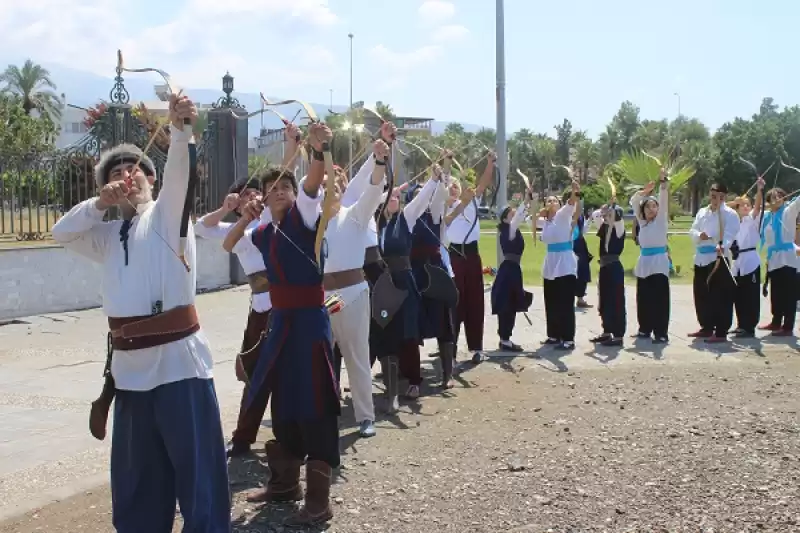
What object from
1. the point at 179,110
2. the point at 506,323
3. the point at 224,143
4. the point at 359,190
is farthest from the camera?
the point at 224,143

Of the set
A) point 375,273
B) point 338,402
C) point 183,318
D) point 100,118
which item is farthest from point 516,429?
point 100,118

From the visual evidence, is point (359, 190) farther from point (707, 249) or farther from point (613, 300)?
point (707, 249)

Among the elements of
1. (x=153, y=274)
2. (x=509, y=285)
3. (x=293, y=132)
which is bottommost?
(x=509, y=285)

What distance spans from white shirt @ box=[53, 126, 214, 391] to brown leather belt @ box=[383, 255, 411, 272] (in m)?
3.81

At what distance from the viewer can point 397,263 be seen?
763cm

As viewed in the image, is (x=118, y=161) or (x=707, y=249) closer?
(x=118, y=161)

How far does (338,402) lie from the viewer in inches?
191

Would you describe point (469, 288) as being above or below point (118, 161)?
below

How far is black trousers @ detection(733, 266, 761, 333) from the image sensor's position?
11430mm

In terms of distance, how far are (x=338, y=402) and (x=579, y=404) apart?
3.37 metres

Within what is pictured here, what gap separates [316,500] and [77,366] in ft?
17.7

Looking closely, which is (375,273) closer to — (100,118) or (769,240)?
(769,240)

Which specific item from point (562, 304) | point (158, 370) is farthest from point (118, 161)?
point (562, 304)

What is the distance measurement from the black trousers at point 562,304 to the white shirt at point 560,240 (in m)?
0.09
